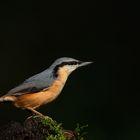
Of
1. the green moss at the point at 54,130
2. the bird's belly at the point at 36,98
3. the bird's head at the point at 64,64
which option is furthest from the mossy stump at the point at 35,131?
the bird's head at the point at 64,64

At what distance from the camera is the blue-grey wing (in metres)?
8.03

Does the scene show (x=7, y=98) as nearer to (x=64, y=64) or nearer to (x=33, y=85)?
(x=33, y=85)

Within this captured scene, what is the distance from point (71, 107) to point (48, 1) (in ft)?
12.9

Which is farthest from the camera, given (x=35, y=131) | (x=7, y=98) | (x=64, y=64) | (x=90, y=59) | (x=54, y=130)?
(x=90, y=59)

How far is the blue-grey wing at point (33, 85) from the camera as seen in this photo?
8.03 m

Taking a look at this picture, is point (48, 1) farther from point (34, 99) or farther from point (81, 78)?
point (34, 99)

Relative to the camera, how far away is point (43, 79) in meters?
8.14

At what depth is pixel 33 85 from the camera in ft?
26.5

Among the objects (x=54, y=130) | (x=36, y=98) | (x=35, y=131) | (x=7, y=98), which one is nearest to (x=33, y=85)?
(x=36, y=98)

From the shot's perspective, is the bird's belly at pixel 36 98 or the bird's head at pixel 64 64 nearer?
the bird's belly at pixel 36 98

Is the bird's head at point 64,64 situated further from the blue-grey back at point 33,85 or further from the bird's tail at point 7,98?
the bird's tail at point 7,98

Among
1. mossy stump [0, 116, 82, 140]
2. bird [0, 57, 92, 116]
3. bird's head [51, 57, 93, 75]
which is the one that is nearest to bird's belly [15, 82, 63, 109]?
bird [0, 57, 92, 116]

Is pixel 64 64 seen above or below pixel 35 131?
above

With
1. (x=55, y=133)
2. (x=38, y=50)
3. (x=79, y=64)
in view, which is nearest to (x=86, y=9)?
(x=38, y=50)
